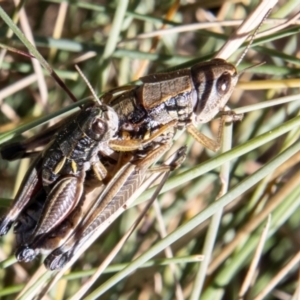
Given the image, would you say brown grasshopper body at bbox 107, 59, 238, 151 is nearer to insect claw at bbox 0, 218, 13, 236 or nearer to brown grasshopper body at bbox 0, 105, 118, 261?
brown grasshopper body at bbox 0, 105, 118, 261

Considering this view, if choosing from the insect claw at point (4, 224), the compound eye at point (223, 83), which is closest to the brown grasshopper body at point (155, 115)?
the compound eye at point (223, 83)

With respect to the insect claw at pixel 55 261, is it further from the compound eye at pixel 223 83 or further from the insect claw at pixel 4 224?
the compound eye at pixel 223 83

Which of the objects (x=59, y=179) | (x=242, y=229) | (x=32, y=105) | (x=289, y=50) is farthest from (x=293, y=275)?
(x=32, y=105)

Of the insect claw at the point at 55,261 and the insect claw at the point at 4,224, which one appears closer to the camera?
the insect claw at the point at 55,261

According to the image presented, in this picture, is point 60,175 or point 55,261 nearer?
point 55,261

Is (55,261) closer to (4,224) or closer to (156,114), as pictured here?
(4,224)

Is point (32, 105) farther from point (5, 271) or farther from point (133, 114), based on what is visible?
point (133, 114)

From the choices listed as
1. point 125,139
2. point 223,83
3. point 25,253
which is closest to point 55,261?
point 25,253
